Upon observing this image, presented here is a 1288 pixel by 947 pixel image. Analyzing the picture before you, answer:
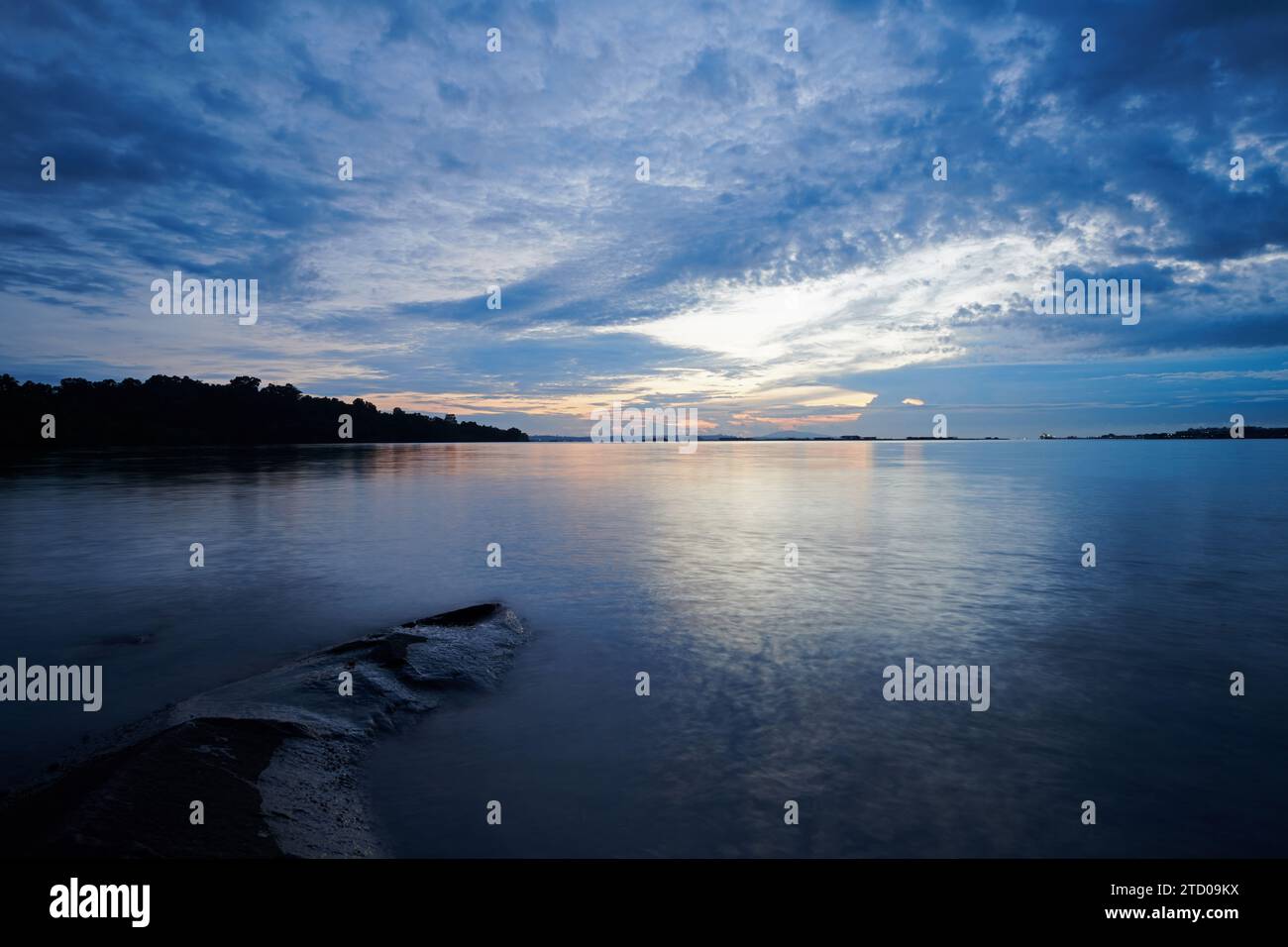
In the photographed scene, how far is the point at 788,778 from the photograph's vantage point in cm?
699

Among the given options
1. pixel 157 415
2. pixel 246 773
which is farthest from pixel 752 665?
pixel 157 415

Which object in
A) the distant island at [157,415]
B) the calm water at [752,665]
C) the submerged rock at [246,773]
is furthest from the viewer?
the distant island at [157,415]

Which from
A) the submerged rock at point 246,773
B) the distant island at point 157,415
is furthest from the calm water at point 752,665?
the distant island at point 157,415

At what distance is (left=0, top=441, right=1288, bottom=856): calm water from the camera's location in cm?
626

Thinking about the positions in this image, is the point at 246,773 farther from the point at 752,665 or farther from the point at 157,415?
the point at 157,415

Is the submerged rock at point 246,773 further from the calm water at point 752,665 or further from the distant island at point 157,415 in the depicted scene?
the distant island at point 157,415

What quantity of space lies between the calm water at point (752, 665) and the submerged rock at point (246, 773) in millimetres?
508

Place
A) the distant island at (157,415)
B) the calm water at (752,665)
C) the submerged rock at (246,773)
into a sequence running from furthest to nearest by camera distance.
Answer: the distant island at (157,415), the calm water at (752,665), the submerged rock at (246,773)

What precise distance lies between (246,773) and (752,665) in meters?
7.23

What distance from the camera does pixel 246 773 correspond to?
6109mm

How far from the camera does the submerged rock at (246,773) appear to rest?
194 inches

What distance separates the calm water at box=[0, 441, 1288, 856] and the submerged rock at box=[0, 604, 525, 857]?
51 cm

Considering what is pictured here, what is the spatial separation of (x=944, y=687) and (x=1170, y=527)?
2223 centimetres

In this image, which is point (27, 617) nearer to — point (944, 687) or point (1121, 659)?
point (944, 687)
